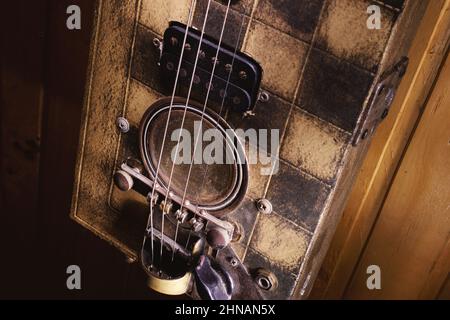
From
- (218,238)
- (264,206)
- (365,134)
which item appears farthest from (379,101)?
(218,238)

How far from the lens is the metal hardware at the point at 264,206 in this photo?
109 centimetres

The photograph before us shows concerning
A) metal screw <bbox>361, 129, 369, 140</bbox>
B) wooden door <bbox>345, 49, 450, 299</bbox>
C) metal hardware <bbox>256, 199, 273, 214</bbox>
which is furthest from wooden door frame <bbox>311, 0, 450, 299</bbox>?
metal hardware <bbox>256, 199, 273, 214</bbox>

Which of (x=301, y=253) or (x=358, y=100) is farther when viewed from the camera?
(x=301, y=253)

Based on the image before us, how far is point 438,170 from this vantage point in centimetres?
128

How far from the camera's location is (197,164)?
3.72ft

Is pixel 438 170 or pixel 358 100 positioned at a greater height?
pixel 358 100

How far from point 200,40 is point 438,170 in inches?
26.8

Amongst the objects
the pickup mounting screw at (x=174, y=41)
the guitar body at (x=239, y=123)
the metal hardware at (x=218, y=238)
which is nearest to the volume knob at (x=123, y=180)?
the guitar body at (x=239, y=123)

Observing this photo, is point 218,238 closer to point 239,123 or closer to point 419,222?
point 239,123

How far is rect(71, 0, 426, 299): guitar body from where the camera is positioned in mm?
903

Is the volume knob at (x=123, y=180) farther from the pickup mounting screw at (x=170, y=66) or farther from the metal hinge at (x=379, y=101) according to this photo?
the metal hinge at (x=379, y=101)

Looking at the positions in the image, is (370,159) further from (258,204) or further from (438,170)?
(258,204)
